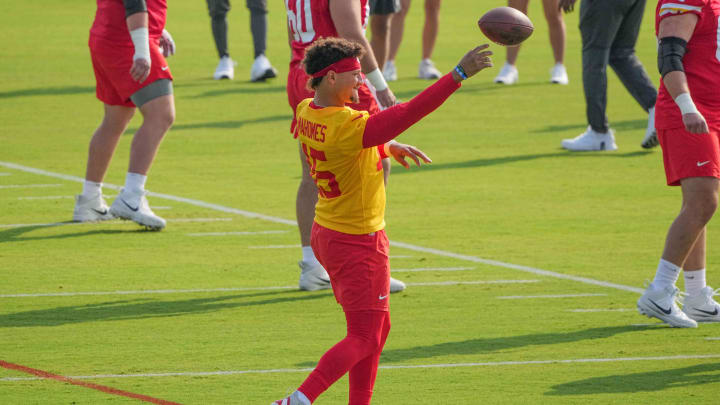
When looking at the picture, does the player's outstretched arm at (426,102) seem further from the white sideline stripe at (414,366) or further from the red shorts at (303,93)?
the red shorts at (303,93)

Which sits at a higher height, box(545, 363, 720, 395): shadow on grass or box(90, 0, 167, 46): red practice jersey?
box(90, 0, 167, 46): red practice jersey

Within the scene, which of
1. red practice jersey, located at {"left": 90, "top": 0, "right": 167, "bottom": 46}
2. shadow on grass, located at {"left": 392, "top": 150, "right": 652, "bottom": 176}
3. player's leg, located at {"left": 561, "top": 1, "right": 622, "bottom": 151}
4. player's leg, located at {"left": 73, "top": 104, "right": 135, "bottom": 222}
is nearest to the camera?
red practice jersey, located at {"left": 90, "top": 0, "right": 167, "bottom": 46}

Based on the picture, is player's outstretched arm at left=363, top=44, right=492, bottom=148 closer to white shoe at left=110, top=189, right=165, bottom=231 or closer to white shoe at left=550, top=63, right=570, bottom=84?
white shoe at left=110, top=189, right=165, bottom=231

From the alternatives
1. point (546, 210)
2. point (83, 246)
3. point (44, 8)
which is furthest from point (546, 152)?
point (44, 8)

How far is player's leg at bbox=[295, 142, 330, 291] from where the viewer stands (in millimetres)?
8016

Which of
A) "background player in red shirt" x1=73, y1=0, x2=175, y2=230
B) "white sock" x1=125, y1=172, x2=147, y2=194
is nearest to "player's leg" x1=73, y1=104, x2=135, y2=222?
"background player in red shirt" x1=73, y1=0, x2=175, y2=230

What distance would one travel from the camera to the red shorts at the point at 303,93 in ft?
25.5

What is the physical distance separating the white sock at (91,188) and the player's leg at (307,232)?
8.15ft

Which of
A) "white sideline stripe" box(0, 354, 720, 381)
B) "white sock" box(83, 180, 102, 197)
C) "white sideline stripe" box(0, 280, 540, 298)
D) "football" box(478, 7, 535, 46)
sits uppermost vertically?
"football" box(478, 7, 535, 46)

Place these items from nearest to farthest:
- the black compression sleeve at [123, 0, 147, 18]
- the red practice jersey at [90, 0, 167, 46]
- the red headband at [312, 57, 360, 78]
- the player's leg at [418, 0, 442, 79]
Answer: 1. the red headband at [312, 57, 360, 78]
2. the black compression sleeve at [123, 0, 147, 18]
3. the red practice jersey at [90, 0, 167, 46]
4. the player's leg at [418, 0, 442, 79]

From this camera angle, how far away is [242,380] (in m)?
6.28

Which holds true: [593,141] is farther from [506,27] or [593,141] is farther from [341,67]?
[341,67]

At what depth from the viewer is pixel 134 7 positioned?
9453 mm

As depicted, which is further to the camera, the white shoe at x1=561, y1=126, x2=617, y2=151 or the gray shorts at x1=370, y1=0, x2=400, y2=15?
the gray shorts at x1=370, y1=0, x2=400, y2=15
